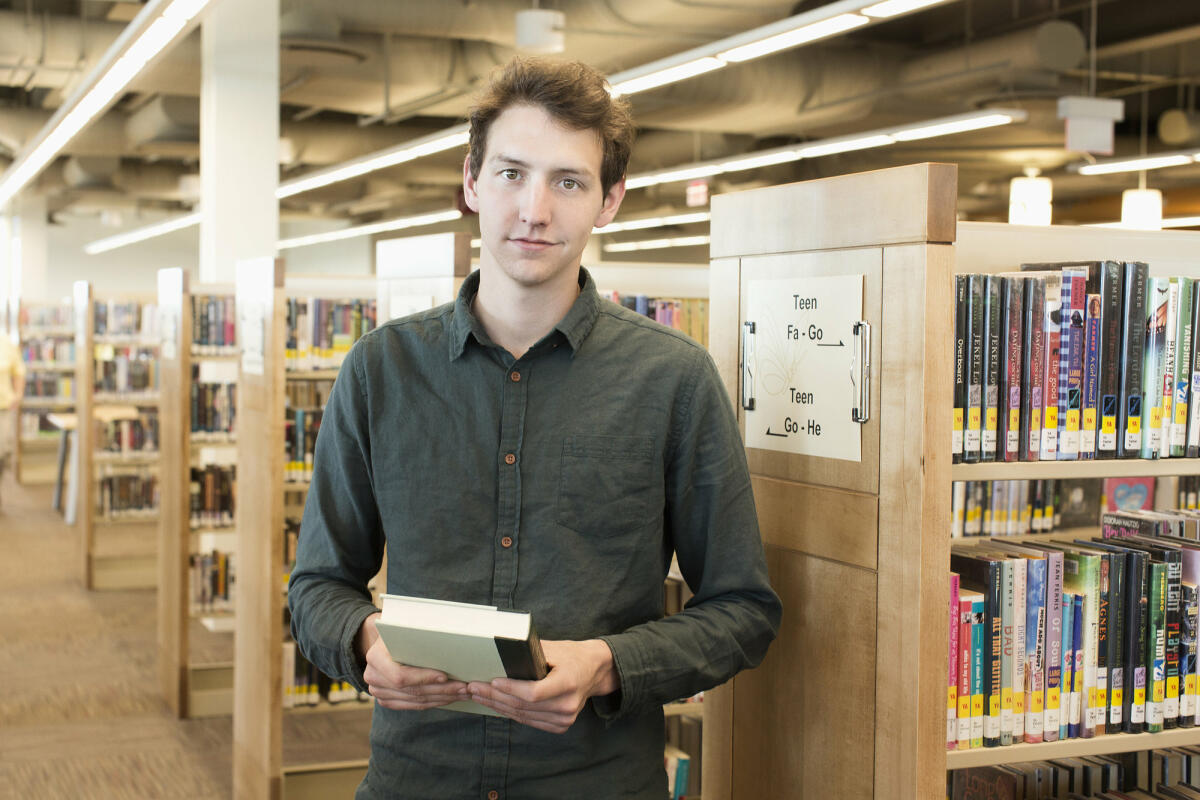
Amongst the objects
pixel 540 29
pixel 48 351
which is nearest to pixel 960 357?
pixel 540 29

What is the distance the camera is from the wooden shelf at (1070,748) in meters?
1.78

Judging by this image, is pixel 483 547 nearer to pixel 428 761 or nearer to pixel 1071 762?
pixel 428 761

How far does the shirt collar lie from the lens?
1.59 m

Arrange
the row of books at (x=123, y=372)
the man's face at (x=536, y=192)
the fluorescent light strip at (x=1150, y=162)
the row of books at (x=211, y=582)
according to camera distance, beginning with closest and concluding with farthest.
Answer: the man's face at (x=536, y=192)
the row of books at (x=211, y=582)
the row of books at (x=123, y=372)
the fluorescent light strip at (x=1150, y=162)

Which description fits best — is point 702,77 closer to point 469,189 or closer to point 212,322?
point 212,322

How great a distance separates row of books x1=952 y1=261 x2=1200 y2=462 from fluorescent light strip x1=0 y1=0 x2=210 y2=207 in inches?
145

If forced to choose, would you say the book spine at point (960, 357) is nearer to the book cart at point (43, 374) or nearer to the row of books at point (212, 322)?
the row of books at point (212, 322)

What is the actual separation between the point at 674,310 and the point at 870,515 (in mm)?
2398

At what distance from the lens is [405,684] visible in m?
1.41

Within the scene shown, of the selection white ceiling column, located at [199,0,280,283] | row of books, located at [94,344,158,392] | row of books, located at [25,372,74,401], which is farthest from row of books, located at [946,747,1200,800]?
row of books, located at [25,372,74,401]

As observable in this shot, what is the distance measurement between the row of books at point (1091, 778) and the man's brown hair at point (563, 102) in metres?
1.30

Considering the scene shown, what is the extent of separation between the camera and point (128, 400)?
7.49 meters

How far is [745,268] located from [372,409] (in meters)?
0.70

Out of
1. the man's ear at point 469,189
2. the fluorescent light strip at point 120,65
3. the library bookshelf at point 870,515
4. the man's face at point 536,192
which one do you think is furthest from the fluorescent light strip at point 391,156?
the man's face at point 536,192
